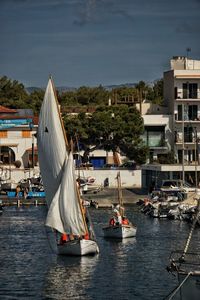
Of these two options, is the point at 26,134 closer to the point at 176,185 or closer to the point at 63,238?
the point at 176,185

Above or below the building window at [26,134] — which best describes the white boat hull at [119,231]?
below

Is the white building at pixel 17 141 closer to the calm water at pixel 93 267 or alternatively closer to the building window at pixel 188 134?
the building window at pixel 188 134

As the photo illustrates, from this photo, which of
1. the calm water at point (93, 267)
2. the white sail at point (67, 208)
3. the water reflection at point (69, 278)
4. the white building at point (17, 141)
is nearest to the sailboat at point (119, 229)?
the calm water at point (93, 267)

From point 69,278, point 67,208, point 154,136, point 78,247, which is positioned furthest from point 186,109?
point 69,278

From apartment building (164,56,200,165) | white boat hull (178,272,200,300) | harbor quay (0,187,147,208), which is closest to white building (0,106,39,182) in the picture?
harbor quay (0,187,147,208)

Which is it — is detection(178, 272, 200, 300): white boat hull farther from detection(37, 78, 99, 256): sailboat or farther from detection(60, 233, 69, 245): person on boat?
detection(60, 233, 69, 245): person on boat

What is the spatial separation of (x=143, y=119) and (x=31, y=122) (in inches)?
739

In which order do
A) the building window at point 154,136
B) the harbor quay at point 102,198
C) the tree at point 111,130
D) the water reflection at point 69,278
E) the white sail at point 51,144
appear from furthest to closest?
the building window at point 154,136, the tree at point 111,130, the harbor quay at point 102,198, the white sail at point 51,144, the water reflection at point 69,278

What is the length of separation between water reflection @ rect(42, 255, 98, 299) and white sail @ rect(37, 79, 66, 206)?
594cm

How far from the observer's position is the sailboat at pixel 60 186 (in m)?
79.3

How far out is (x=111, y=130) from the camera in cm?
15800

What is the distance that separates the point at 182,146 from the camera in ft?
493

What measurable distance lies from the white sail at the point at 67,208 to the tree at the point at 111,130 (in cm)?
7390

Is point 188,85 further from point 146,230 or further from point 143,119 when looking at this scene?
point 146,230
